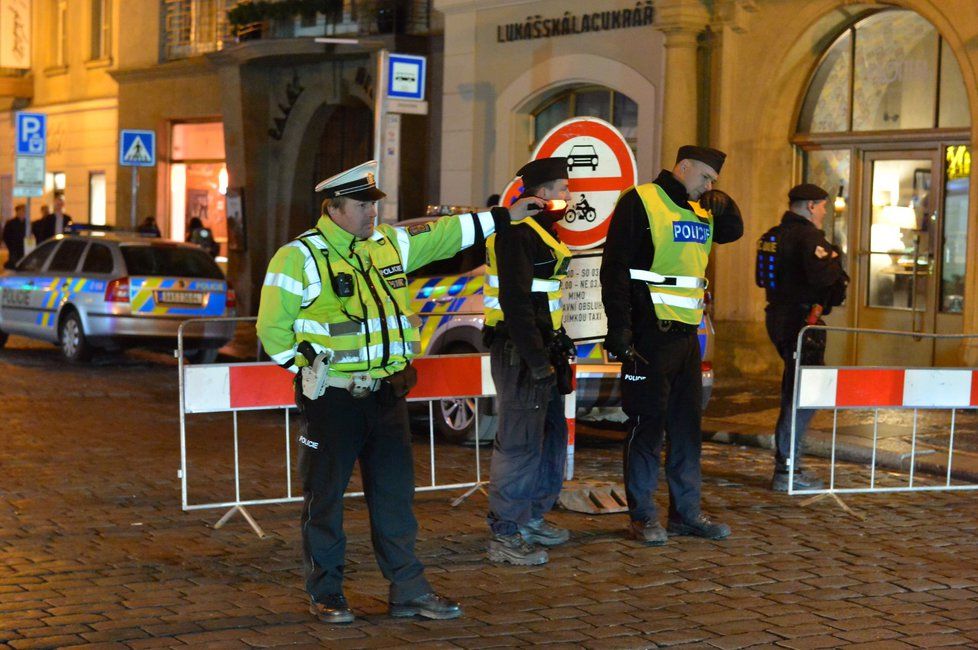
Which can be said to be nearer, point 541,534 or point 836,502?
point 541,534

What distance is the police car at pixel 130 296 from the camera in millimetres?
16936

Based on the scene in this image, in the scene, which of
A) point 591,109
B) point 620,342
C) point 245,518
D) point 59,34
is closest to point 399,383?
point 620,342

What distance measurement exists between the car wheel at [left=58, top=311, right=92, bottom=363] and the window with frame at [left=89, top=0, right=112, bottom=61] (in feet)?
50.3

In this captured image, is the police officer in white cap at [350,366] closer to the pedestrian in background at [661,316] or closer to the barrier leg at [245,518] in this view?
the pedestrian in background at [661,316]

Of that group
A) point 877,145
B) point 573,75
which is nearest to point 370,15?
point 573,75

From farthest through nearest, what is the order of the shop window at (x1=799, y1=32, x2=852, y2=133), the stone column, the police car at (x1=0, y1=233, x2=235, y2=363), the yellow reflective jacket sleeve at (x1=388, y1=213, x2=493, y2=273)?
1. the police car at (x1=0, y1=233, x2=235, y2=363)
2. the stone column
3. the shop window at (x1=799, y1=32, x2=852, y2=133)
4. the yellow reflective jacket sleeve at (x1=388, y1=213, x2=493, y2=273)

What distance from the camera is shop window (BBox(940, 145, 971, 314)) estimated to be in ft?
48.3

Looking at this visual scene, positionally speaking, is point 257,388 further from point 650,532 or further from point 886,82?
point 886,82

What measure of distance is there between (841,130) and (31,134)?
44.0 ft

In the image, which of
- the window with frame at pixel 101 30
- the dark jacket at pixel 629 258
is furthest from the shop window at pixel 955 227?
the window with frame at pixel 101 30

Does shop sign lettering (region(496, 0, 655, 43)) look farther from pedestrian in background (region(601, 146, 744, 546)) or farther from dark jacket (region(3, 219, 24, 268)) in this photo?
dark jacket (region(3, 219, 24, 268))

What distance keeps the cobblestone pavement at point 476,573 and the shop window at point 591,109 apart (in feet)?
28.1

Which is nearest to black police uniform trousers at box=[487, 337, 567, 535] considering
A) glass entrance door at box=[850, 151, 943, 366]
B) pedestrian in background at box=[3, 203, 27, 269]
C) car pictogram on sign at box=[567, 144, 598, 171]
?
car pictogram on sign at box=[567, 144, 598, 171]

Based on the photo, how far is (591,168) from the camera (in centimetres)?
870
